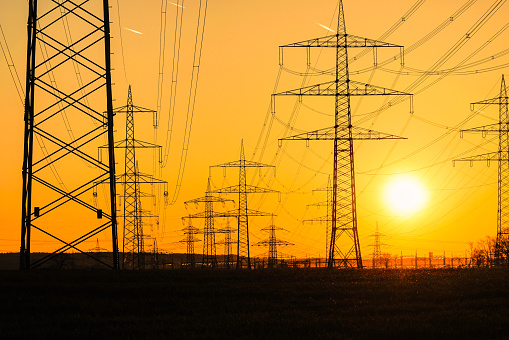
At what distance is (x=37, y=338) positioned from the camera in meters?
19.0

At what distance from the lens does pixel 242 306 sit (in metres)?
24.8

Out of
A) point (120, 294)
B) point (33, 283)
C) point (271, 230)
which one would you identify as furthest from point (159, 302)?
point (271, 230)

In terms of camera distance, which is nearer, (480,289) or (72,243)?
(480,289)

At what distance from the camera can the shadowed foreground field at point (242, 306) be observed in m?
20.5

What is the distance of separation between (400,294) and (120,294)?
32.3 ft

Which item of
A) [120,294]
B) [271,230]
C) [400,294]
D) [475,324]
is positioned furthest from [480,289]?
[271,230]

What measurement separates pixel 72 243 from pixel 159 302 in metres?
9.28

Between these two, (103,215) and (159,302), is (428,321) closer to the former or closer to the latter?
(159,302)

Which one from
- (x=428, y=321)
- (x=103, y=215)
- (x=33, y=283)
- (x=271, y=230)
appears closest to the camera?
(x=428, y=321)

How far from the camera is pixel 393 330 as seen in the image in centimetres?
2092

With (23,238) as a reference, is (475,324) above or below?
below

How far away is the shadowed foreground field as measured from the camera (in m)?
20.5

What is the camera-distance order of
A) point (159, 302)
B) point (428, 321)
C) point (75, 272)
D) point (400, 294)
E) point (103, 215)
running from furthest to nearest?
point (103, 215) < point (75, 272) < point (400, 294) < point (159, 302) < point (428, 321)

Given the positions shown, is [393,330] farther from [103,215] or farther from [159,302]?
[103,215]
